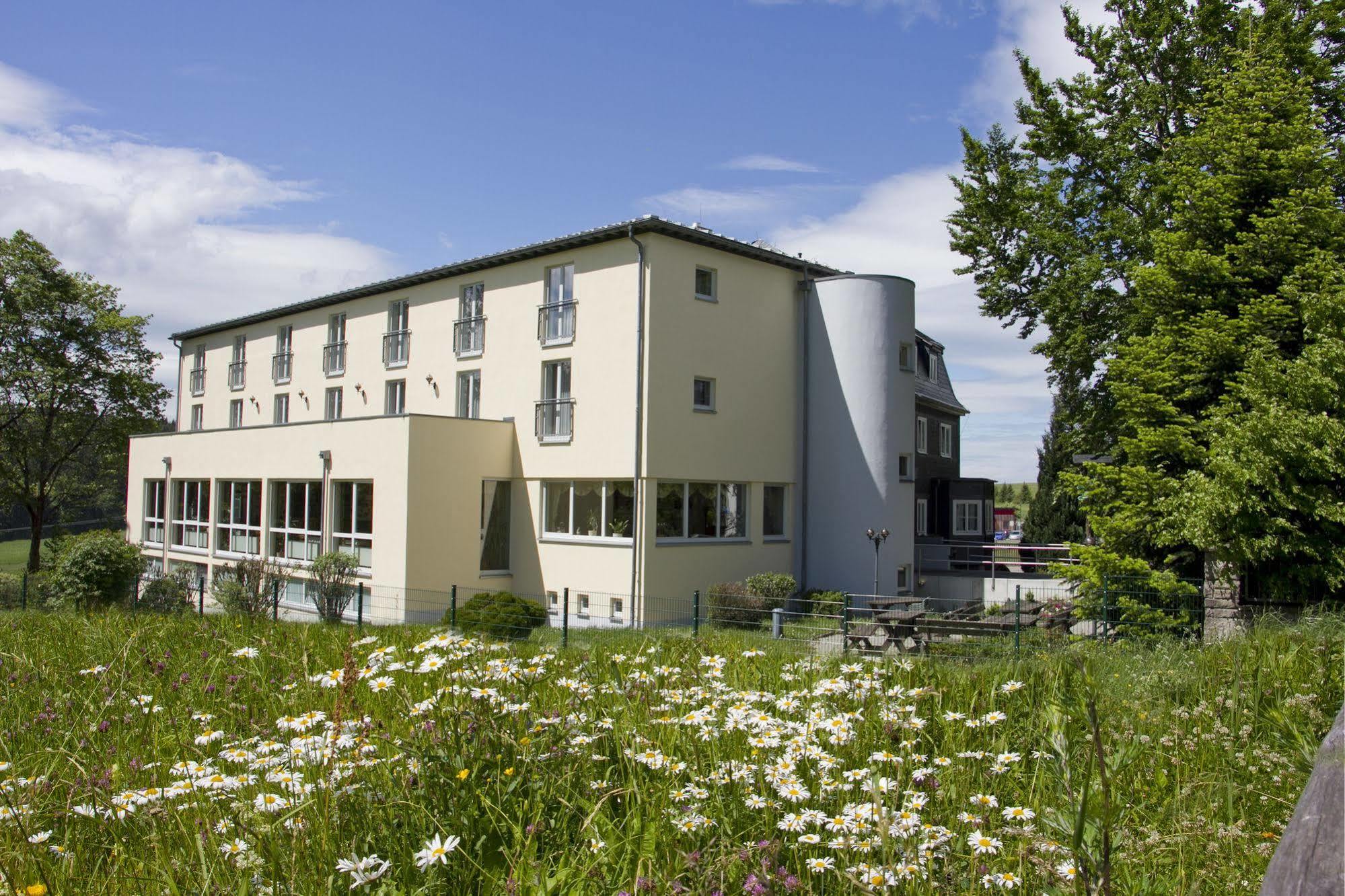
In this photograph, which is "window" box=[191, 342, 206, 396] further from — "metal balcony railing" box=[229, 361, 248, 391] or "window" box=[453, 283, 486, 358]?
"window" box=[453, 283, 486, 358]

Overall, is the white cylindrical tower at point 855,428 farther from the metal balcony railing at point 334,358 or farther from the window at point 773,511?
the metal balcony railing at point 334,358

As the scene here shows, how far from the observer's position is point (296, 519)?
25328 mm

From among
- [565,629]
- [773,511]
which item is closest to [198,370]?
[773,511]

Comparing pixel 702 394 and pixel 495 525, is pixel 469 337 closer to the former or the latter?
pixel 495 525

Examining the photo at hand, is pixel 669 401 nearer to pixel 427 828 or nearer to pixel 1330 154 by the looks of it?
pixel 1330 154

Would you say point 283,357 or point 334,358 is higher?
point 283,357

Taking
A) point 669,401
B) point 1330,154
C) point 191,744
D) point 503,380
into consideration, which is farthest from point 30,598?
point 1330,154

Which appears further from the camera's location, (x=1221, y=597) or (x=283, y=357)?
(x=283, y=357)

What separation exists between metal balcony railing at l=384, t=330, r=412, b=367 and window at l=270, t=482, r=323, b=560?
431 cm

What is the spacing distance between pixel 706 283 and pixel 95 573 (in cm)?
1472

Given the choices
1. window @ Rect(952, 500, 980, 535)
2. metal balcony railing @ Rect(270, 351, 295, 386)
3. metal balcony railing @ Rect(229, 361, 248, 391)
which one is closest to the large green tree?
metal balcony railing @ Rect(229, 361, 248, 391)

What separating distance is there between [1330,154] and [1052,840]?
16.5m

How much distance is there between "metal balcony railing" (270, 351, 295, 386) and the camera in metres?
31.6

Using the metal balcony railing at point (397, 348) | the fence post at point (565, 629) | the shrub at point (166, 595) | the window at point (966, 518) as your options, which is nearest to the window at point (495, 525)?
the metal balcony railing at point (397, 348)
